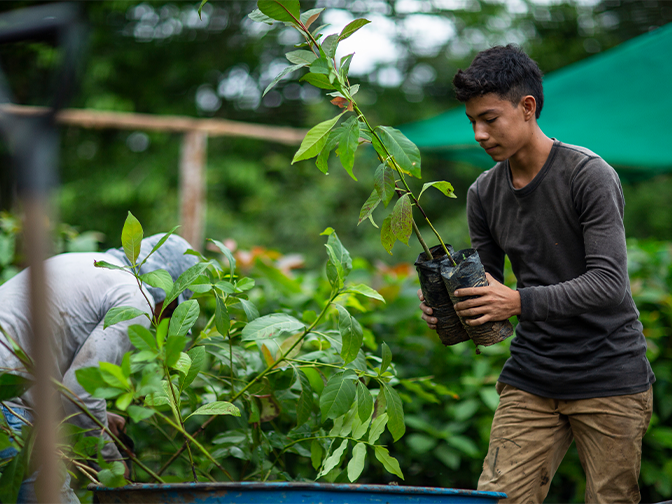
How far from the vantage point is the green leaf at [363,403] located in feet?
5.21

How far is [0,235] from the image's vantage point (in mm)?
3156

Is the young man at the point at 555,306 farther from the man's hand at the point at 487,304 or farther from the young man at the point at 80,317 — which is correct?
the young man at the point at 80,317

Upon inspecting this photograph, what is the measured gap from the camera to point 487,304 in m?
1.62

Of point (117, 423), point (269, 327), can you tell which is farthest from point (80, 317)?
point (269, 327)

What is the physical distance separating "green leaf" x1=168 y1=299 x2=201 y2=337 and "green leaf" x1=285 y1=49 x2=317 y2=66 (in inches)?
27.0

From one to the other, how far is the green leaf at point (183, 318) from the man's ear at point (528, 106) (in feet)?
3.78

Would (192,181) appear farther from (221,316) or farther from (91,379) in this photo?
(91,379)

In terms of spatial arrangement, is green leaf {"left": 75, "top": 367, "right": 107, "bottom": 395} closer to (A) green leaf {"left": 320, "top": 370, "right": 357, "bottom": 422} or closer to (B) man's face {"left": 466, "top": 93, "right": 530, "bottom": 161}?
(A) green leaf {"left": 320, "top": 370, "right": 357, "bottom": 422}

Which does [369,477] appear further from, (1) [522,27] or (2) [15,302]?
(1) [522,27]

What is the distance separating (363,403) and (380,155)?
0.69 m

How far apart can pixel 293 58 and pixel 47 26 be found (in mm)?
830

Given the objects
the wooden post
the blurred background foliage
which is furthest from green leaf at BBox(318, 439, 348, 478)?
the blurred background foliage

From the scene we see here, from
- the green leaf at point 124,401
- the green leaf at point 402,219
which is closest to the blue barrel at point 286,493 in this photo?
the green leaf at point 124,401

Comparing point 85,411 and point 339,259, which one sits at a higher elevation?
point 339,259
